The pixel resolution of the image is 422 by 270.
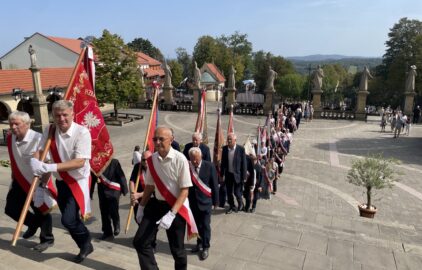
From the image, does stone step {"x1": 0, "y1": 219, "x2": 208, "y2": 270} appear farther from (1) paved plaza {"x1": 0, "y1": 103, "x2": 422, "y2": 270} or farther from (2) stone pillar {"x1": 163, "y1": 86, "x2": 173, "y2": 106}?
(2) stone pillar {"x1": 163, "y1": 86, "x2": 173, "y2": 106}

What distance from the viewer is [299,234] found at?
7059 millimetres

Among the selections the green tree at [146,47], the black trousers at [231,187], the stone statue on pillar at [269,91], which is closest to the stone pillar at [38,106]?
the stone statue on pillar at [269,91]

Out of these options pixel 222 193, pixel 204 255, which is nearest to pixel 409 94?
pixel 222 193

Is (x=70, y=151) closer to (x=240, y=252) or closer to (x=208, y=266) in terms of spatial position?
(x=208, y=266)

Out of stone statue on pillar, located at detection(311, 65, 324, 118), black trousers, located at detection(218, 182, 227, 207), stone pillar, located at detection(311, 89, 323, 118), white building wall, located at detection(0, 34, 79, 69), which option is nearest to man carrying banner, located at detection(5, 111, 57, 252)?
black trousers, located at detection(218, 182, 227, 207)

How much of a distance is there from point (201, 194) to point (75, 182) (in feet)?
6.53

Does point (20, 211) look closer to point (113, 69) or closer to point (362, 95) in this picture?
point (113, 69)

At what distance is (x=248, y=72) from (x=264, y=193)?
244 ft

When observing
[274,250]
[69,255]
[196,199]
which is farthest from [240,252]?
[69,255]

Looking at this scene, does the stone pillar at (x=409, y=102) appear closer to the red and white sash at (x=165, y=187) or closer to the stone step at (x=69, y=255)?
the stone step at (x=69, y=255)

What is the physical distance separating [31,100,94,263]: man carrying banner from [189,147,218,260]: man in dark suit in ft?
5.59

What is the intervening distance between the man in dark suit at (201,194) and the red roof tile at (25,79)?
21729mm

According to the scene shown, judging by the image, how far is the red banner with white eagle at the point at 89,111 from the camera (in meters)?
5.71

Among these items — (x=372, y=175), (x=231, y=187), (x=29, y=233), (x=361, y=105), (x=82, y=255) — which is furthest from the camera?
(x=361, y=105)
